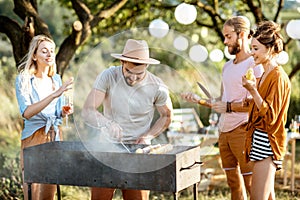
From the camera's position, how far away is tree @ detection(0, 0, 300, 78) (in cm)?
587

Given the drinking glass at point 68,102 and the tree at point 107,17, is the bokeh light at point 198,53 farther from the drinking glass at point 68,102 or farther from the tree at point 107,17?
the tree at point 107,17

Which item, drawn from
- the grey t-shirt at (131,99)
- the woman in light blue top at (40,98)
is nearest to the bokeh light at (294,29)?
the woman in light blue top at (40,98)

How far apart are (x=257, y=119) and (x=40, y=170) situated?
1326 millimetres

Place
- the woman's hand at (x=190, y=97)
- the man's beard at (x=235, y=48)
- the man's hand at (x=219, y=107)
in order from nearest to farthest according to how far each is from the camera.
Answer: the woman's hand at (x=190, y=97) < the man's hand at (x=219, y=107) < the man's beard at (x=235, y=48)

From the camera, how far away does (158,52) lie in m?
3.37

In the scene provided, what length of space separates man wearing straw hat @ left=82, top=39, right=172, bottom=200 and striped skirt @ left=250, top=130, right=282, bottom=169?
21.4 inches

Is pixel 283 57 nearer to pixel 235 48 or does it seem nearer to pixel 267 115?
pixel 235 48

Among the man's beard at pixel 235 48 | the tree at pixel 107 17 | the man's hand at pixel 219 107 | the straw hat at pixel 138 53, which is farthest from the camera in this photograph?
the tree at pixel 107 17

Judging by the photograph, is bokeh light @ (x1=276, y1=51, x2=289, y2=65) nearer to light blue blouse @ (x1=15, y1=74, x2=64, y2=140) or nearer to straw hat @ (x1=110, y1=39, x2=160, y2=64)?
light blue blouse @ (x1=15, y1=74, x2=64, y2=140)

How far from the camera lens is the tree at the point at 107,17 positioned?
19.2ft

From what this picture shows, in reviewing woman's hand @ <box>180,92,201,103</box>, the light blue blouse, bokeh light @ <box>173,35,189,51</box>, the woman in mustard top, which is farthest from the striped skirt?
the light blue blouse

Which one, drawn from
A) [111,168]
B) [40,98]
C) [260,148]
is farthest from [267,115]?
[40,98]

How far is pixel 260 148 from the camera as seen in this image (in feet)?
12.0

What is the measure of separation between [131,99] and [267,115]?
0.81 metres
